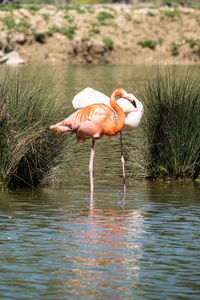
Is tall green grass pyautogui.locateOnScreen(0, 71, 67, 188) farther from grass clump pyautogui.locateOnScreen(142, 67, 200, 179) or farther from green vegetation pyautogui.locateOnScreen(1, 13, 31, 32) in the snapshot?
green vegetation pyautogui.locateOnScreen(1, 13, 31, 32)

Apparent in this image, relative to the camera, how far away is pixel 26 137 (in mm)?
10484

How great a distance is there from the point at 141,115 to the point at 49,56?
44.6m

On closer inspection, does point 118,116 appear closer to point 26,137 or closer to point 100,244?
point 26,137

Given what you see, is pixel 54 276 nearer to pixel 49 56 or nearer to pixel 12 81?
pixel 12 81

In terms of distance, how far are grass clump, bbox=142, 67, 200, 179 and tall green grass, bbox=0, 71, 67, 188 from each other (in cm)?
153

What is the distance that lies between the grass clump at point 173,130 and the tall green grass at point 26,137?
5.01ft

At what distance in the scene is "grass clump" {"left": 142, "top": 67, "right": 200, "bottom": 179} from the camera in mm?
11742

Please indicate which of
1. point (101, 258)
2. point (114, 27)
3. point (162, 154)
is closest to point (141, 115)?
point (162, 154)

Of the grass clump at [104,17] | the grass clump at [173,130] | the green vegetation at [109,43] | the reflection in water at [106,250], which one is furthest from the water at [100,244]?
the grass clump at [104,17]

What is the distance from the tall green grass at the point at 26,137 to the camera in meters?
10.6

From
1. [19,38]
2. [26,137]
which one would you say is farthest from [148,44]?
[26,137]

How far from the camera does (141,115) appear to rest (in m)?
11.7

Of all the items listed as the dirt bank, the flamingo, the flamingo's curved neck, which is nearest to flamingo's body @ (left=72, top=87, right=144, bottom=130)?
the flamingo's curved neck

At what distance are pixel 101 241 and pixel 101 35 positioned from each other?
52886 mm
